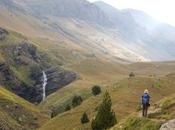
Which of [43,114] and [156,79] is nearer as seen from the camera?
[156,79]

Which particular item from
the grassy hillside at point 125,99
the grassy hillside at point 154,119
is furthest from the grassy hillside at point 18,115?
the grassy hillside at point 154,119

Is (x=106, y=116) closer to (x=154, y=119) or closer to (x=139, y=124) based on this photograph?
(x=139, y=124)

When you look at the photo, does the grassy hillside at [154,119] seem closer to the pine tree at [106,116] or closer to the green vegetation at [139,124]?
the green vegetation at [139,124]

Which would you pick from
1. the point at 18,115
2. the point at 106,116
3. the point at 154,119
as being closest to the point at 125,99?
the point at 106,116

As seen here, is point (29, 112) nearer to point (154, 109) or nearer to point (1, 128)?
point (1, 128)

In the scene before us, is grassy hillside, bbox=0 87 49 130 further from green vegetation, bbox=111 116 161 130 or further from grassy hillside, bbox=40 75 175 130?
green vegetation, bbox=111 116 161 130

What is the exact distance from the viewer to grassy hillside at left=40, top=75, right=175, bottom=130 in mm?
93438

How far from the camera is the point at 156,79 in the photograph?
399 ft

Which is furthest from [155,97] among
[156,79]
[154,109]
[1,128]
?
[1,128]

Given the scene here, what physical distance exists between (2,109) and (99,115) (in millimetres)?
122392

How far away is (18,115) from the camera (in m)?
183

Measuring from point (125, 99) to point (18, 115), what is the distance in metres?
91.3

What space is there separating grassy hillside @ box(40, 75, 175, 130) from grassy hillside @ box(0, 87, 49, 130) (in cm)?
6323

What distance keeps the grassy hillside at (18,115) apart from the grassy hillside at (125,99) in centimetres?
6323
